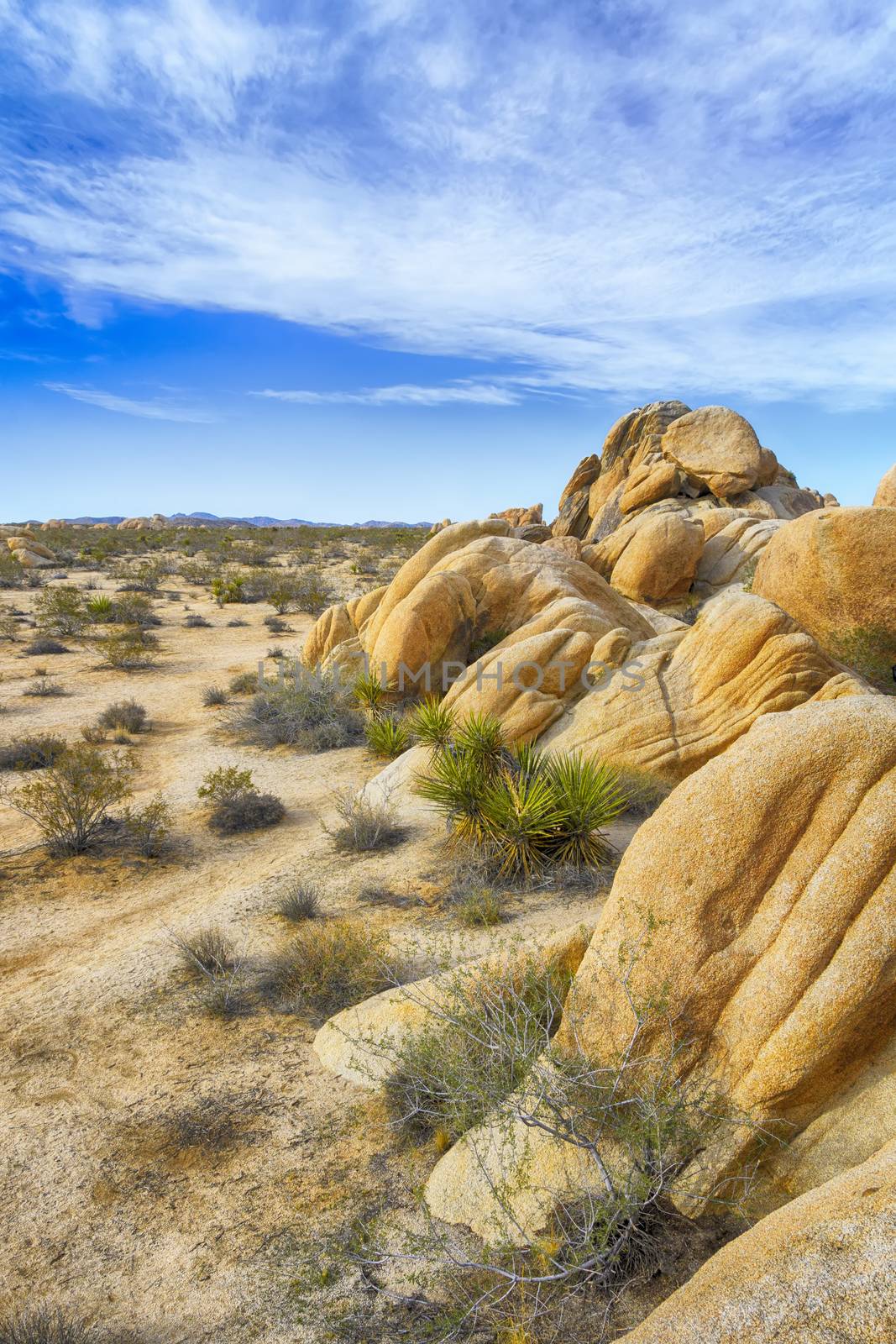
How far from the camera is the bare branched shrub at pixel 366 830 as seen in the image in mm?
9305

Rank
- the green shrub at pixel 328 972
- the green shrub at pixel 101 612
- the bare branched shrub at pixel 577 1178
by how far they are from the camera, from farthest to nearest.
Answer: the green shrub at pixel 101 612, the green shrub at pixel 328 972, the bare branched shrub at pixel 577 1178

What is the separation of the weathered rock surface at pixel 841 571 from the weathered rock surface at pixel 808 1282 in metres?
12.9

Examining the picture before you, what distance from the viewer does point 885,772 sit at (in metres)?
4.05

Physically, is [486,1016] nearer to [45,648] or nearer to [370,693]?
[370,693]

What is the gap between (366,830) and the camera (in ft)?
30.7

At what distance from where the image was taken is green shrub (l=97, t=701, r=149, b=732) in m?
14.4

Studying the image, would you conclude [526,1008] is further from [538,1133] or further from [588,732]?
[588,732]

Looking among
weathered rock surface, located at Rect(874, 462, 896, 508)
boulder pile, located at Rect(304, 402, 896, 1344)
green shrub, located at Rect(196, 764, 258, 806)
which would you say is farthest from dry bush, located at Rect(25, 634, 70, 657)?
weathered rock surface, located at Rect(874, 462, 896, 508)

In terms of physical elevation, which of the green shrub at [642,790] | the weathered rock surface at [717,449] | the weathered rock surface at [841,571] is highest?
the weathered rock surface at [717,449]

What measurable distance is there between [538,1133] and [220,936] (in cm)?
410

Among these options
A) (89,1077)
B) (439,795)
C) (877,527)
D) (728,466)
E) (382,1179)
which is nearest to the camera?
(382,1179)

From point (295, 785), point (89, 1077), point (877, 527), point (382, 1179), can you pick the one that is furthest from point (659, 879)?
point (877, 527)

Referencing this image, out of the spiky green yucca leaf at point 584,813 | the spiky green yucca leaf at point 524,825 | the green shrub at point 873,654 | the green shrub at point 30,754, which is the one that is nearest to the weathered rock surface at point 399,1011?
the spiky green yucca leaf at point 524,825

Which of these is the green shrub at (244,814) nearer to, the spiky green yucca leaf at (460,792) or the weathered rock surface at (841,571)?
the spiky green yucca leaf at (460,792)
